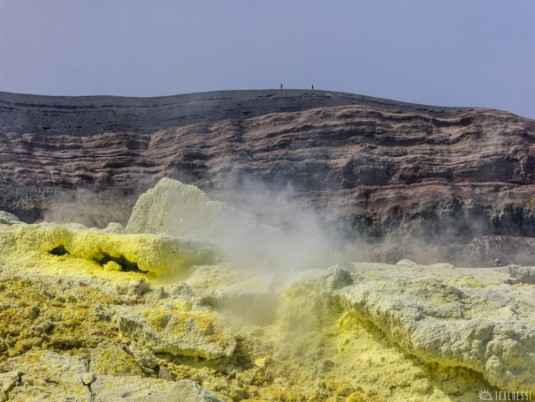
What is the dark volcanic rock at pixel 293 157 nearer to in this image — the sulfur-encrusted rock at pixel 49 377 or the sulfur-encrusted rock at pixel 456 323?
the sulfur-encrusted rock at pixel 456 323

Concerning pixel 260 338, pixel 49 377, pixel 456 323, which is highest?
pixel 456 323

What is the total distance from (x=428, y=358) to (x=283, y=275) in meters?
1.89

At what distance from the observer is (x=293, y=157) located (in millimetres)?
20984

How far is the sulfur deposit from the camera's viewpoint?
4.20 metres

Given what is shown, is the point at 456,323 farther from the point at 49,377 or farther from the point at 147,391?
the point at 49,377

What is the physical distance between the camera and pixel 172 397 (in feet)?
12.2

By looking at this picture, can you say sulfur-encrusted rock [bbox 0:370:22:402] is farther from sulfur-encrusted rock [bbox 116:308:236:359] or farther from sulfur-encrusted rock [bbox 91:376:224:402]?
sulfur-encrusted rock [bbox 116:308:236:359]

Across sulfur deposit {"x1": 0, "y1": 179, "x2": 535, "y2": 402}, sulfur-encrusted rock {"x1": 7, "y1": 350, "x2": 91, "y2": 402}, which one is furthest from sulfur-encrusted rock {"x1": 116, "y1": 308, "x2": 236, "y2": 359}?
sulfur-encrusted rock {"x1": 7, "y1": 350, "x2": 91, "y2": 402}

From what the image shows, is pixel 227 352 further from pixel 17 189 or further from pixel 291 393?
pixel 17 189

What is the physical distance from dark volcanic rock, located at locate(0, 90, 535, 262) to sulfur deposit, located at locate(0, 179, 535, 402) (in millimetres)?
13334

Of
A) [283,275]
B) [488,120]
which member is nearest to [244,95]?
[488,120]

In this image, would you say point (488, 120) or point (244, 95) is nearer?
point (488, 120)

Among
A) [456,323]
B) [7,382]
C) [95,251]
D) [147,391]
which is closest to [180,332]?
[147,391]

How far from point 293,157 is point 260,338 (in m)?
15.8
